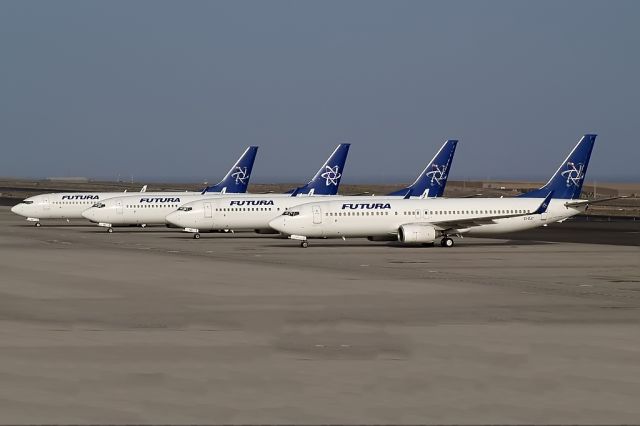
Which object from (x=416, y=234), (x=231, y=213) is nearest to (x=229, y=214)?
(x=231, y=213)

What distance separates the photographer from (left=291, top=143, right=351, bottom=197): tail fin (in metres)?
113

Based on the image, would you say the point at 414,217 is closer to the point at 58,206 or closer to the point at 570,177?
the point at 570,177

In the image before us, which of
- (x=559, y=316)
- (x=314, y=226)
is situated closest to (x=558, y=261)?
(x=314, y=226)

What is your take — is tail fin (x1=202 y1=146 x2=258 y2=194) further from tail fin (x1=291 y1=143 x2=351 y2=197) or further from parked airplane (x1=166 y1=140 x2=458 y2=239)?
parked airplane (x1=166 y1=140 x2=458 y2=239)

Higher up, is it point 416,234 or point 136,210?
point 136,210

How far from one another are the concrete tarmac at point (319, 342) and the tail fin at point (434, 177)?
141 feet

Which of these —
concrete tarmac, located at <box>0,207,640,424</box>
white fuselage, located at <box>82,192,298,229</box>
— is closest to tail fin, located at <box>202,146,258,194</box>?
white fuselage, located at <box>82,192,298,229</box>

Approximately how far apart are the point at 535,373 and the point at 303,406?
638 cm

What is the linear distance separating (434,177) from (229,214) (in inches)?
968

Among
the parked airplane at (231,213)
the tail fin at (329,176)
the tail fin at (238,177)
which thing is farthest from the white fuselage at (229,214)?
the tail fin at (238,177)

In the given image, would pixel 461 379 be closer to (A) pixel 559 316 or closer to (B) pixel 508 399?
(B) pixel 508 399

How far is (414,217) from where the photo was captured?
79.6 m

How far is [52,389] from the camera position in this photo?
22.7 m

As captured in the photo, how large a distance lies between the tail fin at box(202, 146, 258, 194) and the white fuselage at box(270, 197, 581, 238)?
1665 inches
